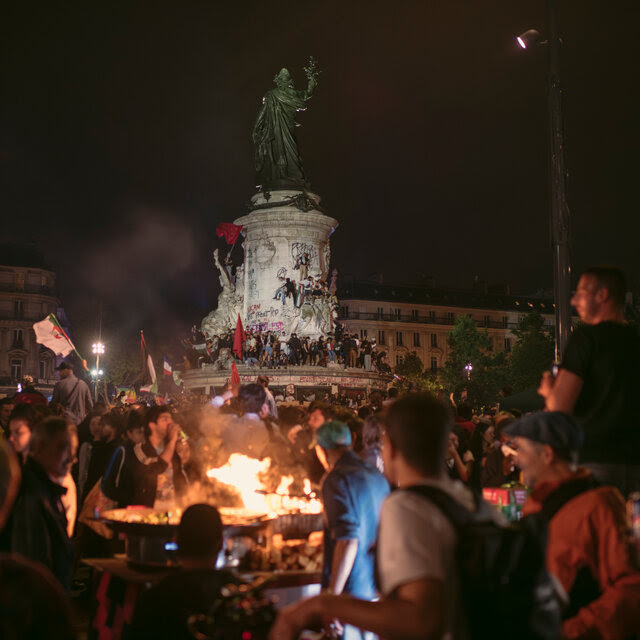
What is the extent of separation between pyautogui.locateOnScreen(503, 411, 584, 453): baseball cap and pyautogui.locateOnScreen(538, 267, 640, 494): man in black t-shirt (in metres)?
0.91

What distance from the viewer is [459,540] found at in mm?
2803

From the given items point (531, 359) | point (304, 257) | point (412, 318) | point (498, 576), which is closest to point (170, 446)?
point (498, 576)

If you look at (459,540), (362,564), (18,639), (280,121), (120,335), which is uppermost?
(280,121)

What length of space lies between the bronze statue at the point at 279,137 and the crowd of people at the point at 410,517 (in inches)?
1806

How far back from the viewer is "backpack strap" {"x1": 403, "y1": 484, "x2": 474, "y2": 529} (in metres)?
2.83

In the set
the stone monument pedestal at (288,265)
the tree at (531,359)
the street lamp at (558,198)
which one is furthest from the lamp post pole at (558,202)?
the tree at (531,359)

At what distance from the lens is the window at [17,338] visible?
270 feet

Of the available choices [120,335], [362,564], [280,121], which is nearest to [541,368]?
[280,121]

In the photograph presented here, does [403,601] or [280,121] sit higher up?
[280,121]

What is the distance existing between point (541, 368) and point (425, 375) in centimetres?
1716

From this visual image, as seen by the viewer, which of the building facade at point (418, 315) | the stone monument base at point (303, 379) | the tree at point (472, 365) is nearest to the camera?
the stone monument base at point (303, 379)

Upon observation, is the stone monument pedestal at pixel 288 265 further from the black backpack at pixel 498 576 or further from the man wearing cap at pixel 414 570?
the black backpack at pixel 498 576

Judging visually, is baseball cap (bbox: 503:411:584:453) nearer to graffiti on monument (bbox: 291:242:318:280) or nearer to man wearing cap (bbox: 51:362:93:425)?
man wearing cap (bbox: 51:362:93:425)

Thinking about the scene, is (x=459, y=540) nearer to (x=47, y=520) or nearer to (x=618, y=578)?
(x=618, y=578)
